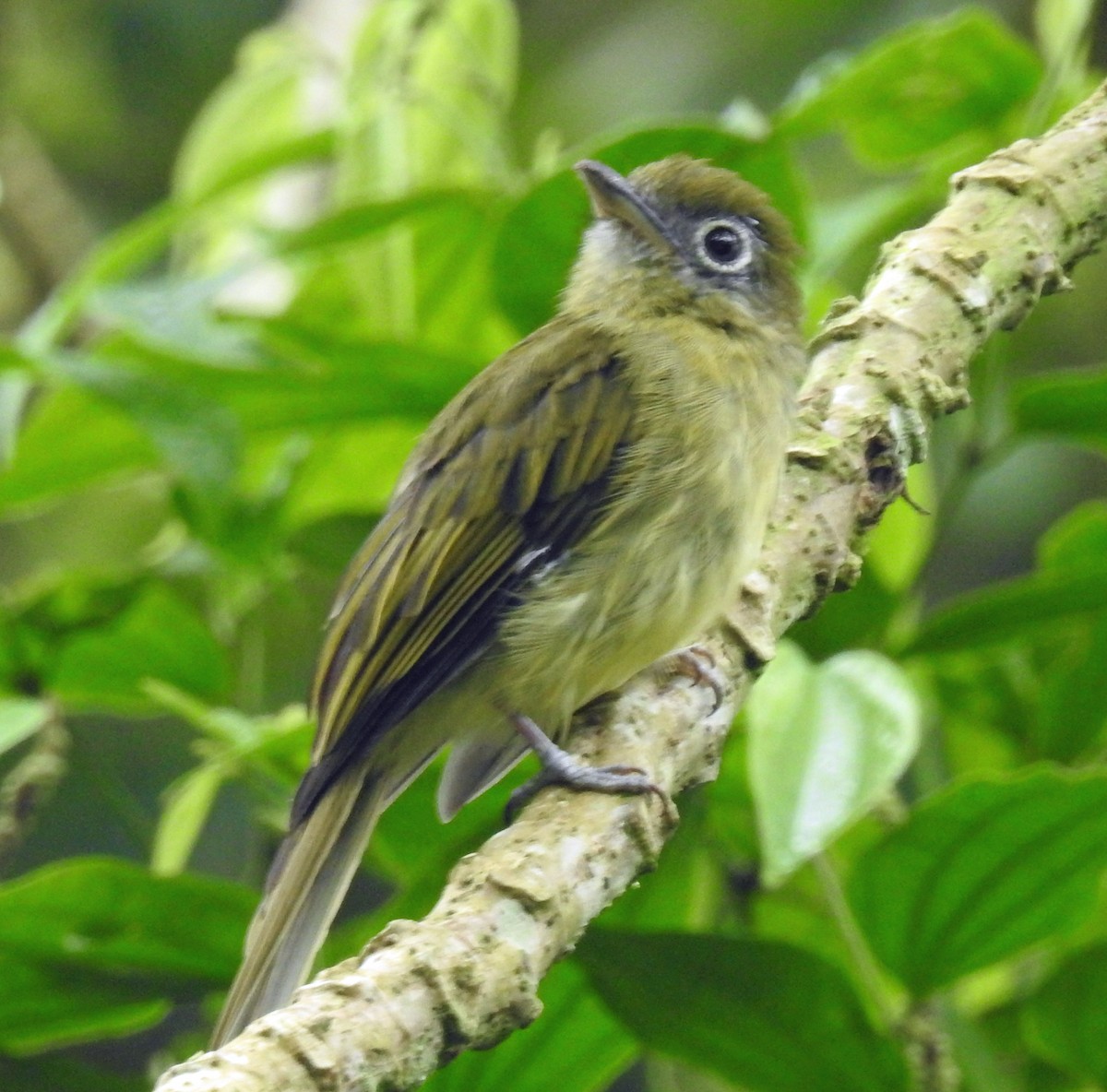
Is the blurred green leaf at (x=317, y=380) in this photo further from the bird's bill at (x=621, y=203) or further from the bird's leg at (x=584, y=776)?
the bird's leg at (x=584, y=776)

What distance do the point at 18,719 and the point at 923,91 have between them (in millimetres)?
1626

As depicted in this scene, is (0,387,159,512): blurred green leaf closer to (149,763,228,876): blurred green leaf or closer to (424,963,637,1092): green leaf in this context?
(149,763,228,876): blurred green leaf

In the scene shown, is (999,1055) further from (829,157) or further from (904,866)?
→ (829,157)

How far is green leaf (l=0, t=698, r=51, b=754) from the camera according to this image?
7.33 ft

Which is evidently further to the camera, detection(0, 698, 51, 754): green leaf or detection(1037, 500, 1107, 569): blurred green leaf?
detection(1037, 500, 1107, 569): blurred green leaf

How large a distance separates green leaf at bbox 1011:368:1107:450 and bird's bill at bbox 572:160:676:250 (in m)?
0.66

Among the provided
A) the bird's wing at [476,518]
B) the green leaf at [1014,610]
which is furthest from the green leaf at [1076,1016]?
the bird's wing at [476,518]

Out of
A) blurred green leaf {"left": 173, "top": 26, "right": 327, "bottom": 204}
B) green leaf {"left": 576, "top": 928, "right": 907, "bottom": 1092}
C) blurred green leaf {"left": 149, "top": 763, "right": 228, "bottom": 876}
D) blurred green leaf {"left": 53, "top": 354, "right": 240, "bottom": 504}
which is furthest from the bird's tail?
blurred green leaf {"left": 173, "top": 26, "right": 327, "bottom": 204}

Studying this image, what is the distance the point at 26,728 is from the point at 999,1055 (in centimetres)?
152

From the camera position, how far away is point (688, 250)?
2.94m

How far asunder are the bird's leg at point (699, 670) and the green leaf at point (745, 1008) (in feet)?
1.03

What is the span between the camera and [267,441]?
9.34 ft

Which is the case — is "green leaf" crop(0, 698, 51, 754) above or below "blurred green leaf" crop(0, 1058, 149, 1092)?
above

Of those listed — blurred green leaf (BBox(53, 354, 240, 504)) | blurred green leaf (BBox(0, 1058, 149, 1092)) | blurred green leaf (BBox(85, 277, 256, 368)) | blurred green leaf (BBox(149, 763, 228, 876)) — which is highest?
blurred green leaf (BBox(85, 277, 256, 368))
